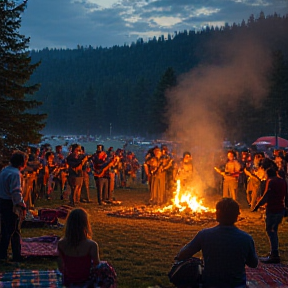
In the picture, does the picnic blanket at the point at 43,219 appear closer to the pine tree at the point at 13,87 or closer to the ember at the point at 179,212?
the ember at the point at 179,212

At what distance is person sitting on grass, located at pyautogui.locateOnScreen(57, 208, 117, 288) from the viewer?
4.57 metres

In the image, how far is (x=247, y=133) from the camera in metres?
58.7

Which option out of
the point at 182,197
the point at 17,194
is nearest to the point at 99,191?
the point at 182,197

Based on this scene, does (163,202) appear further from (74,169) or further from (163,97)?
(163,97)

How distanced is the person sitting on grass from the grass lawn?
2.10 m

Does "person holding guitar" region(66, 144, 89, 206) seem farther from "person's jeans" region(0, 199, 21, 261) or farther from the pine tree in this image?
"person's jeans" region(0, 199, 21, 261)

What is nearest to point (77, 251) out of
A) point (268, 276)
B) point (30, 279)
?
point (30, 279)

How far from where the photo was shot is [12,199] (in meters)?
7.21

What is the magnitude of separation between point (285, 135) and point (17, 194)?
54901 millimetres

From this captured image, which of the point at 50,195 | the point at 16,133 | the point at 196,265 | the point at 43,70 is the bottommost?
the point at 50,195

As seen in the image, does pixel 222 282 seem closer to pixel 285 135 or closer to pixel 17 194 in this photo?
pixel 17 194

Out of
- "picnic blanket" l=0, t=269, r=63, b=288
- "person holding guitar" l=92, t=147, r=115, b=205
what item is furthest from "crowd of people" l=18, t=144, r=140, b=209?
"picnic blanket" l=0, t=269, r=63, b=288

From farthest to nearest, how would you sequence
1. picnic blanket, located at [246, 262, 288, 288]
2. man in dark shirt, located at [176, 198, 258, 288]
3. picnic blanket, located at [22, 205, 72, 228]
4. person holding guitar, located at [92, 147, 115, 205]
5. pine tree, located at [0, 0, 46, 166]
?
pine tree, located at [0, 0, 46, 166] < person holding guitar, located at [92, 147, 115, 205] < picnic blanket, located at [22, 205, 72, 228] < picnic blanket, located at [246, 262, 288, 288] < man in dark shirt, located at [176, 198, 258, 288]

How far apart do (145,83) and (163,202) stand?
3162 inches
